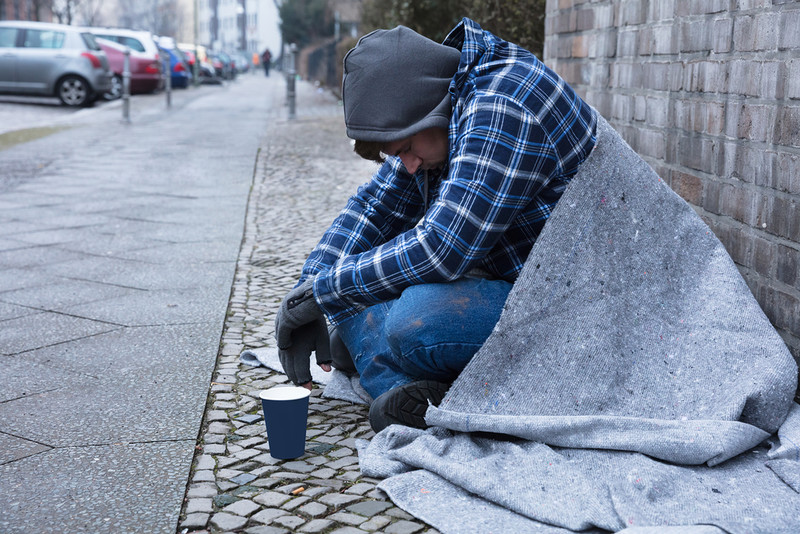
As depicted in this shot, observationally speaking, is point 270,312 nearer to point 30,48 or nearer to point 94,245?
point 94,245

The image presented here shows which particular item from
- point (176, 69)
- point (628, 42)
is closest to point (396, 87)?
point (628, 42)

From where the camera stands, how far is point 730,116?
277cm

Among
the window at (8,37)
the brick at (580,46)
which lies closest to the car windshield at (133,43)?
the window at (8,37)

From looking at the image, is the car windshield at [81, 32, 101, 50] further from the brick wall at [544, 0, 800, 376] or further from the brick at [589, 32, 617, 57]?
the brick wall at [544, 0, 800, 376]

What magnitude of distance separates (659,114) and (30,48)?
49.3ft

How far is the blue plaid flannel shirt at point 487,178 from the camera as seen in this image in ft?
7.21

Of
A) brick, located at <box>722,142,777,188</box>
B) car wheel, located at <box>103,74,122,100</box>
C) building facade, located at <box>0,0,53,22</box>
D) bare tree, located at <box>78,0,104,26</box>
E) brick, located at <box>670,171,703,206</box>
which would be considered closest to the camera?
brick, located at <box>722,142,777,188</box>

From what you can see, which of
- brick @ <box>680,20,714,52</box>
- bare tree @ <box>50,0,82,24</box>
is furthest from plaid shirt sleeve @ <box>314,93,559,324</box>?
bare tree @ <box>50,0,82,24</box>

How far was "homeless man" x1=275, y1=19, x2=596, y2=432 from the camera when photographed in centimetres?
221

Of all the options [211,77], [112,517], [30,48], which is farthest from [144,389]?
[211,77]

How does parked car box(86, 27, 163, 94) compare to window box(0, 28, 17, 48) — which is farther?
parked car box(86, 27, 163, 94)

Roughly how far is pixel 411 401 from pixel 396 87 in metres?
0.81

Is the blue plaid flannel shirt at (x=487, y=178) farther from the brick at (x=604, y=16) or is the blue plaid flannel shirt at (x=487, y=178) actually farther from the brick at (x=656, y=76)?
the brick at (x=604, y=16)

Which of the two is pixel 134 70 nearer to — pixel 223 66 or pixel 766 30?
pixel 766 30
